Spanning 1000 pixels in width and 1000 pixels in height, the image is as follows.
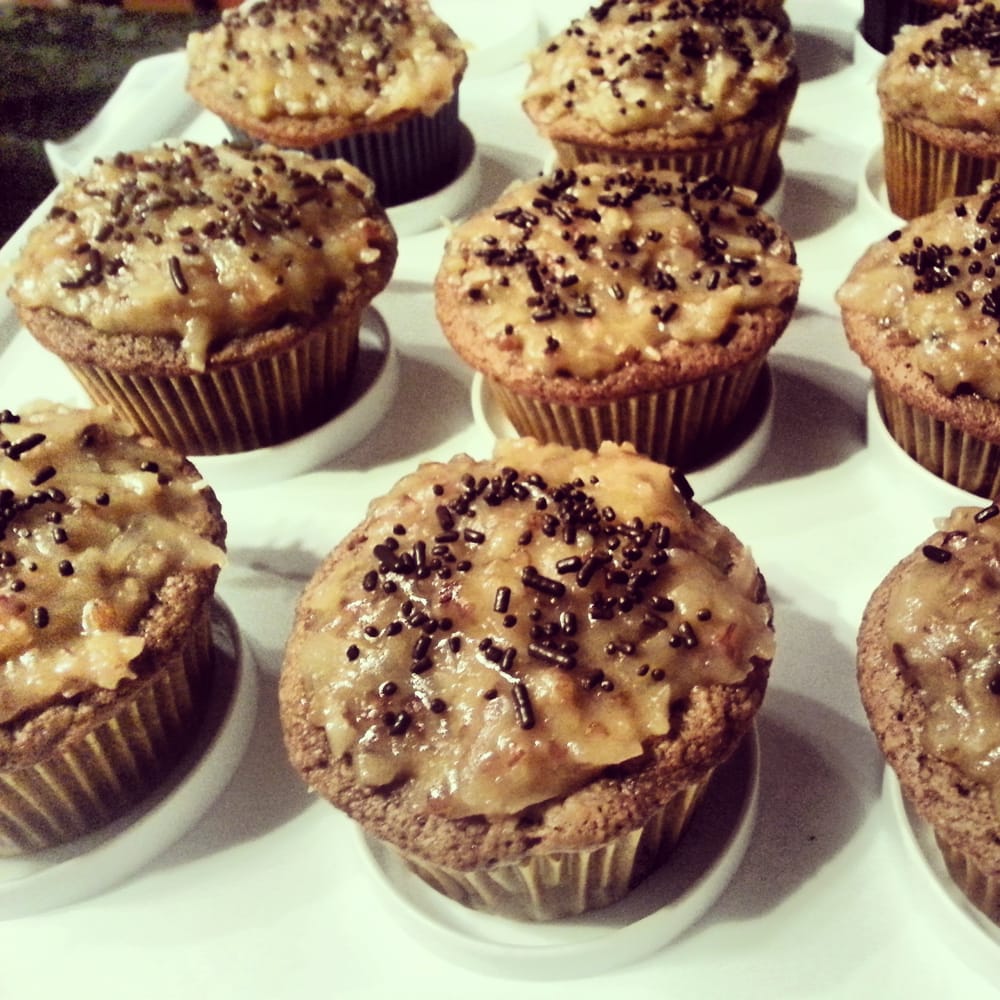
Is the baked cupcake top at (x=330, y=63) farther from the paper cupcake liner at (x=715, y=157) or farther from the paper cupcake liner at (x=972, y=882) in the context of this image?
the paper cupcake liner at (x=972, y=882)

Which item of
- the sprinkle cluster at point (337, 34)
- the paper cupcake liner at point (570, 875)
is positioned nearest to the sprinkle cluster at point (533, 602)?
the paper cupcake liner at point (570, 875)

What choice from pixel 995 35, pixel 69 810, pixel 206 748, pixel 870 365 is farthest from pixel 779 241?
pixel 69 810

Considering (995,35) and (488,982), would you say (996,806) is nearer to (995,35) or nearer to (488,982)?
(488,982)

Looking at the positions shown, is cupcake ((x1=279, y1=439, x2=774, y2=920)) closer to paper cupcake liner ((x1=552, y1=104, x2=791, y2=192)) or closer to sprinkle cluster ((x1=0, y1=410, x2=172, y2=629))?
sprinkle cluster ((x1=0, y1=410, x2=172, y2=629))

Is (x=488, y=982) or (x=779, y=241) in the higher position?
(x=779, y=241)

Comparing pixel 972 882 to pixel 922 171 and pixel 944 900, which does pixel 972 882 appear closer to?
pixel 944 900
